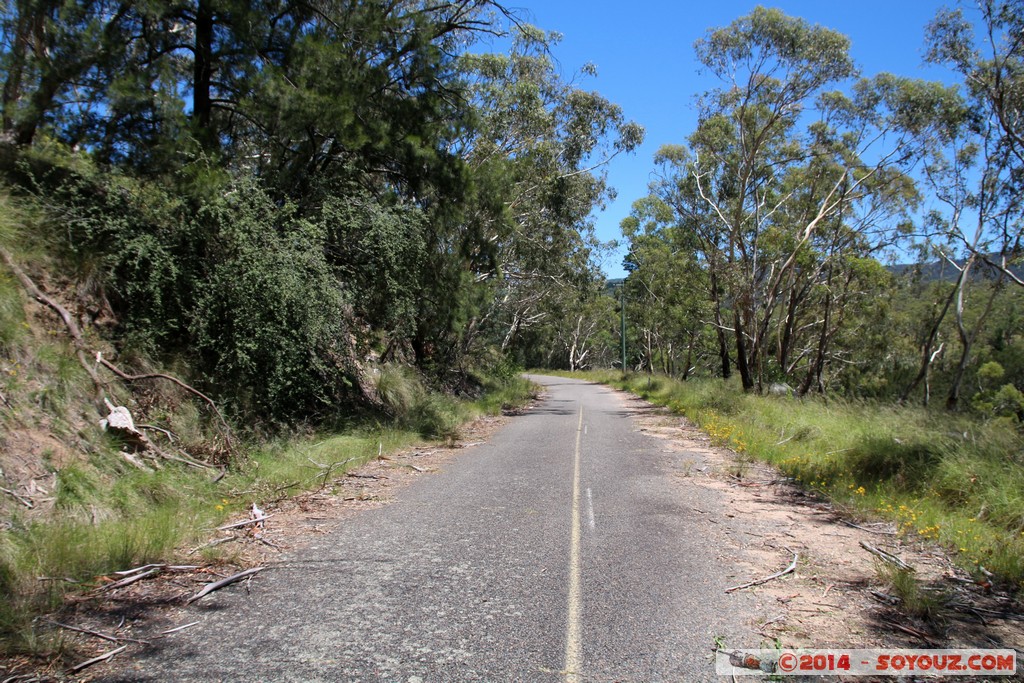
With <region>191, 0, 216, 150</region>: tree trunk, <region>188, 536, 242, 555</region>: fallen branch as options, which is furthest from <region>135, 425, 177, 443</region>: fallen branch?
<region>191, 0, 216, 150</region>: tree trunk

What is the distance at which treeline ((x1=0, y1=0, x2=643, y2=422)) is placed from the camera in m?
11.0

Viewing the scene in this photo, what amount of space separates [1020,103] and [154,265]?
2018 cm

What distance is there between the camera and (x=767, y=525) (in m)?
8.25

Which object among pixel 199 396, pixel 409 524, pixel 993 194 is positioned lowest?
pixel 409 524

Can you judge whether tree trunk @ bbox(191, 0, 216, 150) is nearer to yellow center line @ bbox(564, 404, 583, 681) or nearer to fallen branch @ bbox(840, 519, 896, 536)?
yellow center line @ bbox(564, 404, 583, 681)

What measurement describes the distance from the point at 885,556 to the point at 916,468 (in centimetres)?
373

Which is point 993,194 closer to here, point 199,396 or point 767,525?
point 767,525

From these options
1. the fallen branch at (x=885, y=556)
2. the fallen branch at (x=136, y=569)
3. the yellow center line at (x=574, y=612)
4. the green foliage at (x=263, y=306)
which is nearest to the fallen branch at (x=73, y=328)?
the green foliage at (x=263, y=306)

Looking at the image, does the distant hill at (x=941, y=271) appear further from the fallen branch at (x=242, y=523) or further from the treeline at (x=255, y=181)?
the fallen branch at (x=242, y=523)

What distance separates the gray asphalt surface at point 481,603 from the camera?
14.4ft

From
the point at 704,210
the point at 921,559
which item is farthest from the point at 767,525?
the point at 704,210

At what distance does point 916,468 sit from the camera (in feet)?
31.9

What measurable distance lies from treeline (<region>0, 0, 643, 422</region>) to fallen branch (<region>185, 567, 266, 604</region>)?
5.59 m

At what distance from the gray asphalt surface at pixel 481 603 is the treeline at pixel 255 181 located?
482cm
